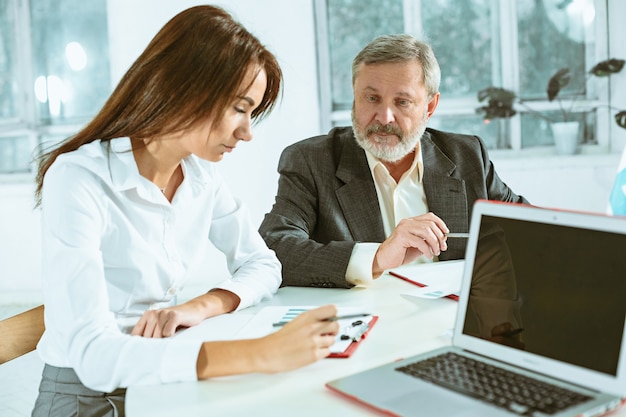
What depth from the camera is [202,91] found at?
4.61 feet

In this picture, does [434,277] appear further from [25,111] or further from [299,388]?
[25,111]

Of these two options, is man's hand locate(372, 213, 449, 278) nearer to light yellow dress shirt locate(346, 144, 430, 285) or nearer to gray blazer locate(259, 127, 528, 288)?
gray blazer locate(259, 127, 528, 288)

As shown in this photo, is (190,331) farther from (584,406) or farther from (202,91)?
(584,406)

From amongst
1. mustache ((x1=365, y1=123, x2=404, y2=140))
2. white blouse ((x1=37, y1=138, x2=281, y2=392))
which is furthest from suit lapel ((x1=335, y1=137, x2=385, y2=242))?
white blouse ((x1=37, y1=138, x2=281, y2=392))

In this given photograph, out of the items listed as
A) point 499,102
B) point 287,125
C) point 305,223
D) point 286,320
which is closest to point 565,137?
point 499,102

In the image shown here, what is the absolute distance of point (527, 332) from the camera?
112cm

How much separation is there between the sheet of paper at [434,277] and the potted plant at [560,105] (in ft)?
8.62

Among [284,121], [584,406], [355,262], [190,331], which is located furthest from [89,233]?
[284,121]

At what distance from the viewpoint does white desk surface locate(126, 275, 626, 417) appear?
1055 millimetres

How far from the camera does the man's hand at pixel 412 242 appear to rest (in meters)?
1.77

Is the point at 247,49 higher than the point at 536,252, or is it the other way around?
the point at 247,49

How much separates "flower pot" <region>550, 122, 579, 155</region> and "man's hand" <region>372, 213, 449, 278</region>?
9.75 feet

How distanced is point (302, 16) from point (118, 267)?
3286 mm

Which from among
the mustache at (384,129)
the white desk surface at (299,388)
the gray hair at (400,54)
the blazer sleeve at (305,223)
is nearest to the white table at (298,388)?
the white desk surface at (299,388)
